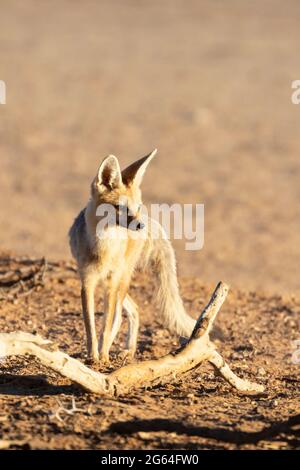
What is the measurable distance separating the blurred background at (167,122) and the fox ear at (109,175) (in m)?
5.79

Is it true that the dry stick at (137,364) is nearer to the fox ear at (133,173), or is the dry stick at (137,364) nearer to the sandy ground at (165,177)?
the sandy ground at (165,177)

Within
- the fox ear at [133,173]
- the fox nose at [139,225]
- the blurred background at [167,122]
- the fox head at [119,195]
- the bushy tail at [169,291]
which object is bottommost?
the bushy tail at [169,291]

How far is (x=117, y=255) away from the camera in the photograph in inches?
295

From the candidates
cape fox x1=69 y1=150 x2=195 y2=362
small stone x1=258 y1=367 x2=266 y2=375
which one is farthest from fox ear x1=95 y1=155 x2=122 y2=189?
small stone x1=258 y1=367 x2=266 y2=375

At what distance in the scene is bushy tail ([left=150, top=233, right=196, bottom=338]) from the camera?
7.61 metres

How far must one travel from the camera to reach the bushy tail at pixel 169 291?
25.0ft

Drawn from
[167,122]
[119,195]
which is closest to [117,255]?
[119,195]

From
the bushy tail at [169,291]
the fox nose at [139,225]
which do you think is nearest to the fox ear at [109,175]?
the fox nose at [139,225]

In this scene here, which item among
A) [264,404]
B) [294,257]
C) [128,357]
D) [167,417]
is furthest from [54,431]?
[294,257]

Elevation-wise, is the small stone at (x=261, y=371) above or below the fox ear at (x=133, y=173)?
below

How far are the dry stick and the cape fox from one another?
53.6 inches

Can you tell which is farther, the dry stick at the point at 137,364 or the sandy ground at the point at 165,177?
the sandy ground at the point at 165,177

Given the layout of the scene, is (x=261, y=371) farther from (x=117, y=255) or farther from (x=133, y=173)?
(x=133, y=173)
